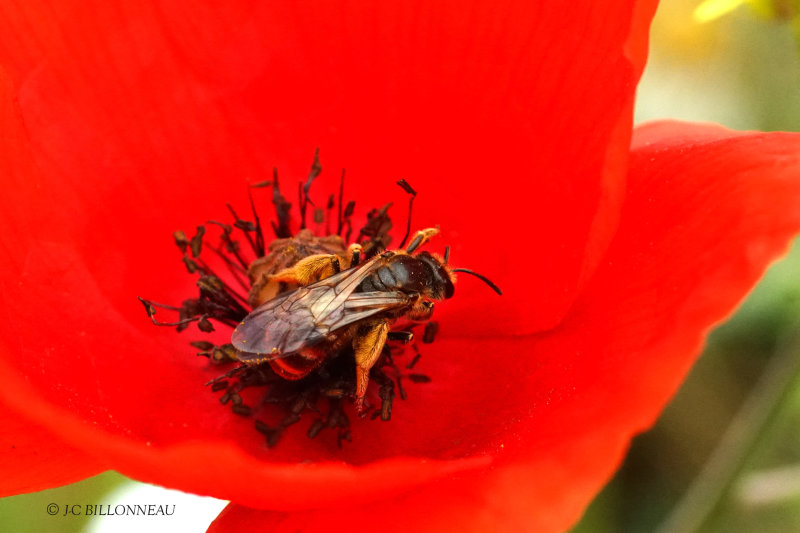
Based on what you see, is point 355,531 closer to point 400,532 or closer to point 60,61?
point 400,532

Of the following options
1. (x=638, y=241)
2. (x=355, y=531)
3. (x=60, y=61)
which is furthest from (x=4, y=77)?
(x=638, y=241)

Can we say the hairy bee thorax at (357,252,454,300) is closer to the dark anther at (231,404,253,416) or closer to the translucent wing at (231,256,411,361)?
the translucent wing at (231,256,411,361)

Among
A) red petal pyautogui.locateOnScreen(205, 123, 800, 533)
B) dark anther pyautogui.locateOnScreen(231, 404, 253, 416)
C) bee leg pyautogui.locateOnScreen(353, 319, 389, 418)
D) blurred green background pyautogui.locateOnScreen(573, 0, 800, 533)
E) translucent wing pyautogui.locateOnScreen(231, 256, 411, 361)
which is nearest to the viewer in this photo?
red petal pyautogui.locateOnScreen(205, 123, 800, 533)

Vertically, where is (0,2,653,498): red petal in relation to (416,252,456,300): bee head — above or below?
above

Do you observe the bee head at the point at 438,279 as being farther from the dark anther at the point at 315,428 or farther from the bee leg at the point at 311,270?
the dark anther at the point at 315,428

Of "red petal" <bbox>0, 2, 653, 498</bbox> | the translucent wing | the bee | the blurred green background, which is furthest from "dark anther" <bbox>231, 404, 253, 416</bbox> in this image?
the blurred green background

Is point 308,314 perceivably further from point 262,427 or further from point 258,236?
point 258,236
